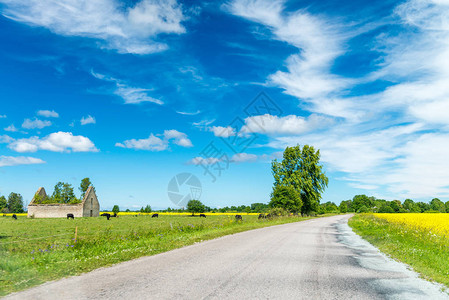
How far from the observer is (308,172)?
6681 centimetres

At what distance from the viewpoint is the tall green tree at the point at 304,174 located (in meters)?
64.6

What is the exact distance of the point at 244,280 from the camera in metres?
7.51

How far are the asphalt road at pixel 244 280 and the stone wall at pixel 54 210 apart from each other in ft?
212

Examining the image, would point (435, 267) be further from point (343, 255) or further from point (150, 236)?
point (150, 236)

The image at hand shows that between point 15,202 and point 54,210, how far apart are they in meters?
102

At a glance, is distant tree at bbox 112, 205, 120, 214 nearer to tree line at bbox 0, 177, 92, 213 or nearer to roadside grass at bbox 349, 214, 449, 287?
tree line at bbox 0, 177, 92, 213

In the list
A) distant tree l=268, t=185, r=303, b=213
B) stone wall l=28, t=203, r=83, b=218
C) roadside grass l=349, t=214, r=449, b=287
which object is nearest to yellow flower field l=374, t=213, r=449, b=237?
roadside grass l=349, t=214, r=449, b=287

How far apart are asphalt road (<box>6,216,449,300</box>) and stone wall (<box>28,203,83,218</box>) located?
64.6 metres

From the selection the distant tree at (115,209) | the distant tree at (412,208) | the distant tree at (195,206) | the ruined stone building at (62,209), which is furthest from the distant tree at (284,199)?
the distant tree at (412,208)

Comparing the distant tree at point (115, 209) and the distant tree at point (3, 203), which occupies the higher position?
the distant tree at point (3, 203)

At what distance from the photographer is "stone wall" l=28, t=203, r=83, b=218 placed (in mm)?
67500

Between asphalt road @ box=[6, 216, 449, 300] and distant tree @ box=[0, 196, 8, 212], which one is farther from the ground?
distant tree @ box=[0, 196, 8, 212]

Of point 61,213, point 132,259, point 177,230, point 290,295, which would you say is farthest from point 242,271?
point 61,213

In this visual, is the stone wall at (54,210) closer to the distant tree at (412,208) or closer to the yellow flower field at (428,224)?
the yellow flower field at (428,224)
